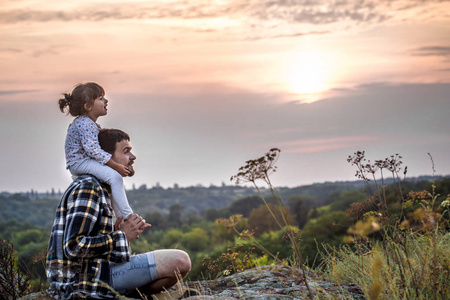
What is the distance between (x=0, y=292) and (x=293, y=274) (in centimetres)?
367

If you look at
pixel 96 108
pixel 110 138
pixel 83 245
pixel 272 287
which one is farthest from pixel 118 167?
pixel 272 287

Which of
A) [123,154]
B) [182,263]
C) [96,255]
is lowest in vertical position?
[182,263]

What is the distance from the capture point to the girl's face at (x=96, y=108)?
17.1 feet

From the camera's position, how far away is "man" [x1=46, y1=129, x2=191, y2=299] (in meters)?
4.52

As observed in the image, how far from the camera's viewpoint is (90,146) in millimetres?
4973

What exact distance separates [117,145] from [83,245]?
111cm

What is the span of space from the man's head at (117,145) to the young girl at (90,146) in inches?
→ 2.6

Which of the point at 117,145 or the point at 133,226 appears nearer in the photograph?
the point at 133,226

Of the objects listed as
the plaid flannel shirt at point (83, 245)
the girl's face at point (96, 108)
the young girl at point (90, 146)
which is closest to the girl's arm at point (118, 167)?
the young girl at point (90, 146)

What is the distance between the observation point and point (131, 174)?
517 cm

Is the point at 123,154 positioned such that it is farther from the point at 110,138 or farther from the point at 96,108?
the point at 96,108

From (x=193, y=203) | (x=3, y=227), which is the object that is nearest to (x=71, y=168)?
(x=3, y=227)

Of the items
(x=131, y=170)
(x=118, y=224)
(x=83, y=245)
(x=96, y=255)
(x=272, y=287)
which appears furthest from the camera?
(x=272, y=287)

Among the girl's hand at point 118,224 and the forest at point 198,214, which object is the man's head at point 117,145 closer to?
the girl's hand at point 118,224
